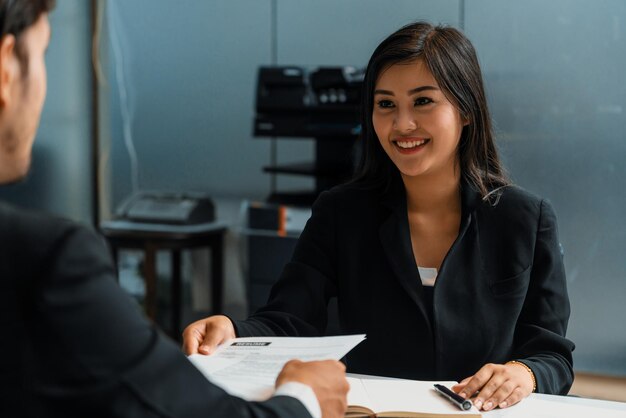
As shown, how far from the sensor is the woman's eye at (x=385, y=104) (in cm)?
183

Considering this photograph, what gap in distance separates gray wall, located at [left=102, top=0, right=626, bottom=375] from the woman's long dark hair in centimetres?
185

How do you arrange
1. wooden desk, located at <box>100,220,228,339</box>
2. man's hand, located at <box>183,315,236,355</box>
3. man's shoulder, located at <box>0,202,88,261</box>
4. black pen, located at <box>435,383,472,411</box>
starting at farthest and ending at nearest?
wooden desk, located at <box>100,220,228,339</box>
man's hand, located at <box>183,315,236,355</box>
black pen, located at <box>435,383,472,411</box>
man's shoulder, located at <box>0,202,88,261</box>

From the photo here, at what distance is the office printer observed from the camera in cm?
366

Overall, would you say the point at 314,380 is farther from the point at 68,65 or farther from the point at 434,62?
the point at 68,65

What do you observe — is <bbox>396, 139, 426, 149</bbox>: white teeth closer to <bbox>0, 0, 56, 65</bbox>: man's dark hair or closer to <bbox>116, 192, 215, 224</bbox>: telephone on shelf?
<bbox>0, 0, 56, 65</bbox>: man's dark hair

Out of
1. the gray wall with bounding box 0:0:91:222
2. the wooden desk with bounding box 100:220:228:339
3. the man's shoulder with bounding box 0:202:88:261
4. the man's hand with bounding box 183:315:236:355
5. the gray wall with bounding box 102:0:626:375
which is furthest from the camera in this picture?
the gray wall with bounding box 0:0:91:222

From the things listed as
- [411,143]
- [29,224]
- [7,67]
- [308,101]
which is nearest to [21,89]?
[7,67]

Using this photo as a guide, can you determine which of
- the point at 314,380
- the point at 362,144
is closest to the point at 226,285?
the point at 362,144

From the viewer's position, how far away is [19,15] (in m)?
0.87

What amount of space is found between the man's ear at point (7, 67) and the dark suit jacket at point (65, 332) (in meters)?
0.12

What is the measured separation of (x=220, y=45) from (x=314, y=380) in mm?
3362

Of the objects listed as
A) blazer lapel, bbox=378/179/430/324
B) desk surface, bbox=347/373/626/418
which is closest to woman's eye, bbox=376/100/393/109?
blazer lapel, bbox=378/179/430/324

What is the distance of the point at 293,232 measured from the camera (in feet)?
12.0

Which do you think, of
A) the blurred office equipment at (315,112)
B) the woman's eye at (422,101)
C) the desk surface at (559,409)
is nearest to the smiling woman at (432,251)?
the woman's eye at (422,101)
